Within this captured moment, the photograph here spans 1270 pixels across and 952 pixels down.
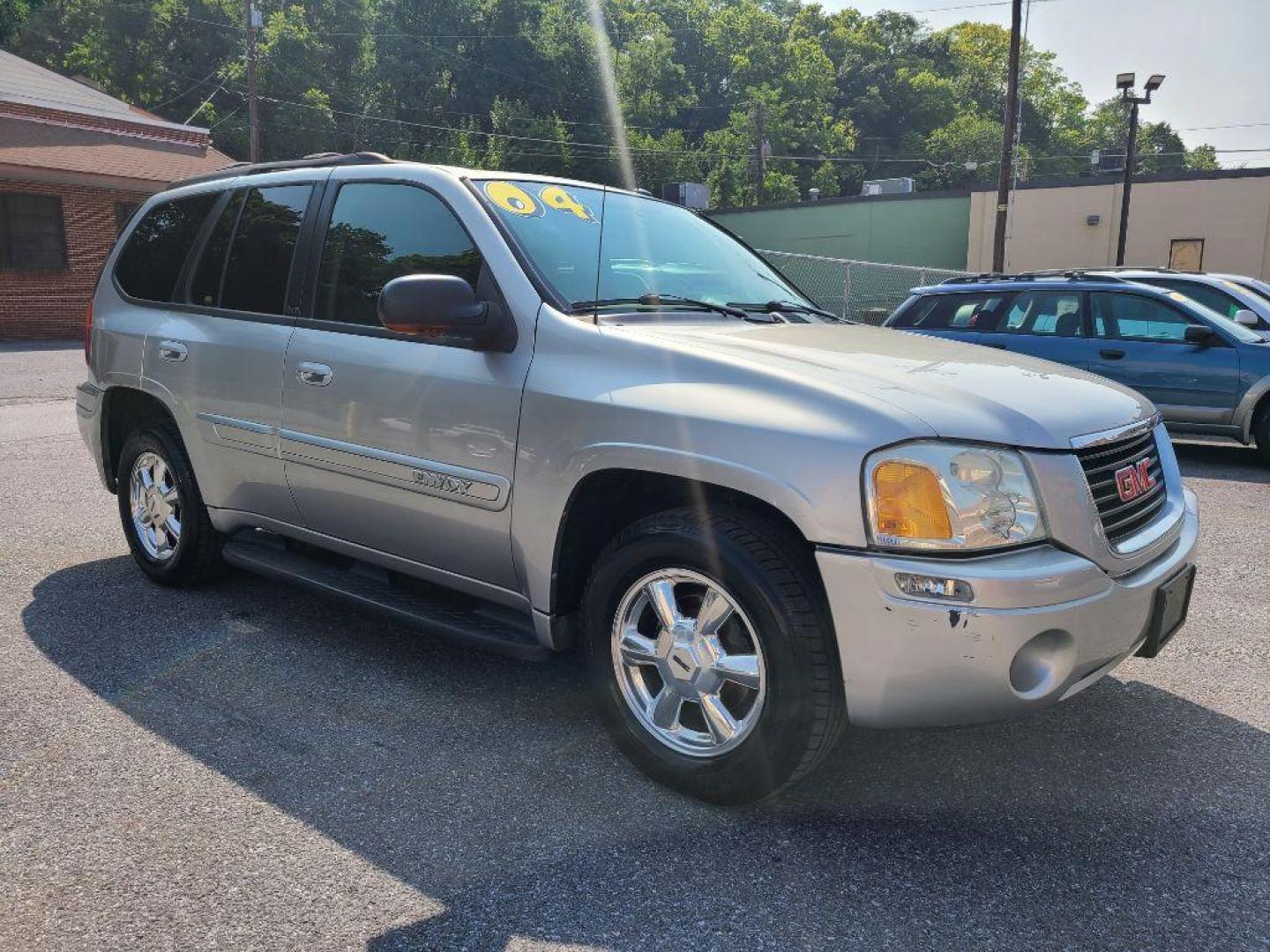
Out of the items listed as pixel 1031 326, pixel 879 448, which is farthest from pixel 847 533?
pixel 1031 326

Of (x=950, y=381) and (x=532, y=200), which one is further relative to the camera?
(x=532, y=200)

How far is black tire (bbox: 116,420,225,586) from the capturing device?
14.7 ft

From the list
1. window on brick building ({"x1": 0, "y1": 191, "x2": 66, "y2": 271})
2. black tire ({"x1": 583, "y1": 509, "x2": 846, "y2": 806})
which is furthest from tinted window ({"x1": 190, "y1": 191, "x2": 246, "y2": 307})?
window on brick building ({"x1": 0, "y1": 191, "x2": 66, "y2": 271})

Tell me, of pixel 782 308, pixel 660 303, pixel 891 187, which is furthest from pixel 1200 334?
pixel 891 187

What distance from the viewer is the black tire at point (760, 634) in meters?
2.58

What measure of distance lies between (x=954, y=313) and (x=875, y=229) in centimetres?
2740

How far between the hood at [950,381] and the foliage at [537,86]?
32.4m

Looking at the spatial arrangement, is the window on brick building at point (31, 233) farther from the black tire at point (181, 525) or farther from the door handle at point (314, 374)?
the door handle at point (314, 374)

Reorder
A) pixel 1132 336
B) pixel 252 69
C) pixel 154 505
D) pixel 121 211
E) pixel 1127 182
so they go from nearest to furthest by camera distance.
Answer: pixel 154 505 < pixel 1132 336 < pixel 121 211 < pixel 1127 182 < pixel 252 69

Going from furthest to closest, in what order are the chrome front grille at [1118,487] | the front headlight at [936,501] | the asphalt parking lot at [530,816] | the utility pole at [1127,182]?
the utility pole at [1127,182]
the chrome front grille at [1118,487]
the front headlight at [936,501]
the asphalt parking lot at [530,816]

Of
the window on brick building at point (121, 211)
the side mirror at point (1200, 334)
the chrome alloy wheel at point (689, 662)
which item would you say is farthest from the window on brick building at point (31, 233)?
the chrome alloy wheel at point (689, 662)

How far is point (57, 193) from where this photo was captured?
21078 mm

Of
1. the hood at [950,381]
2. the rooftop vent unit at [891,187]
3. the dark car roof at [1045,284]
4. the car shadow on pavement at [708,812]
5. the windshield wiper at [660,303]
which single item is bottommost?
the car shadow on pavement at [708,812]

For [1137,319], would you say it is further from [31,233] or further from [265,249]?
[31,233]
